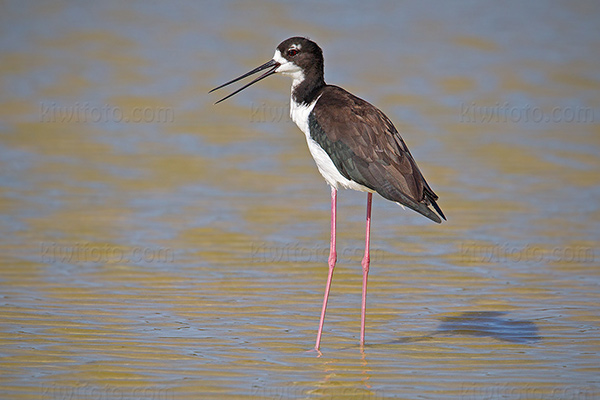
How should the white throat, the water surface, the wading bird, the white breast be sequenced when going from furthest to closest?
the white throat, the white breast, the wading bird, the water surface

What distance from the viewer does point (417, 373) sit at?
5820mm

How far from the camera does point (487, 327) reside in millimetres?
6695

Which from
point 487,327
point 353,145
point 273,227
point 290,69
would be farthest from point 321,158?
point 273,227

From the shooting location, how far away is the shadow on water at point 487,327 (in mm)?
6465

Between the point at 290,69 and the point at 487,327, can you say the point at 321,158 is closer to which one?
the point at 290,69

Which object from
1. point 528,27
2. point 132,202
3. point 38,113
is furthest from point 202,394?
point 528,27

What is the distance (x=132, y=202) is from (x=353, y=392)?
4.96 m

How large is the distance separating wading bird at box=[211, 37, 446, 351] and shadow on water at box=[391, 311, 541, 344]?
0.63 meters

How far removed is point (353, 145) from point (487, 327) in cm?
160

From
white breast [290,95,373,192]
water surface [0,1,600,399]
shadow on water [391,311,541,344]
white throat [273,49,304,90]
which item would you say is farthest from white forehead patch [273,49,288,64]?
shadow on water [391,311,541,344]

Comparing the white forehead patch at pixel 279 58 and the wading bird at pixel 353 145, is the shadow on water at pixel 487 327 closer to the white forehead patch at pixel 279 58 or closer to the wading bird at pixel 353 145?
the wading bird at pixel 353 145

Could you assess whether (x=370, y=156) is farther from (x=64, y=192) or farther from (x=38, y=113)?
(x=38, y=113)

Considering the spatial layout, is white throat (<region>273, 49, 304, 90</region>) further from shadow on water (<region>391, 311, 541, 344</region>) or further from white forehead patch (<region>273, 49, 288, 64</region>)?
shadow on water (<region>391, 311, 541, 344</region>)

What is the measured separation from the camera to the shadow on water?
21.2ft
